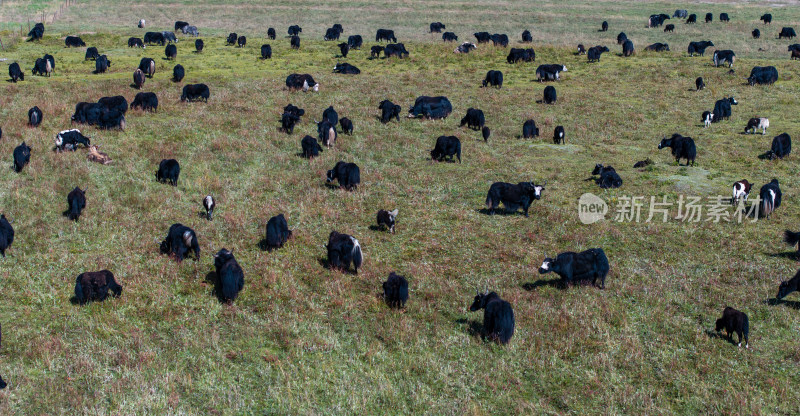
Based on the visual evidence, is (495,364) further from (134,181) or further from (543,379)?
(134,181)

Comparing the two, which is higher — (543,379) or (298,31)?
(298,31)

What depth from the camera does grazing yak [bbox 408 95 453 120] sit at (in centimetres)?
2681

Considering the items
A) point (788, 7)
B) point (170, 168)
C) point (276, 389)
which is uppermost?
point (788, 7)

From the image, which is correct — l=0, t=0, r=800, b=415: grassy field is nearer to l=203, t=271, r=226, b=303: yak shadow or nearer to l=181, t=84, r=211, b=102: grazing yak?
l=203, t=271, r=226, b=303: yak shadow

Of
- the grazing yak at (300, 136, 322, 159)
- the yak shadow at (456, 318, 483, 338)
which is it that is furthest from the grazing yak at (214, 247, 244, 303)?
the grazing yak at (300, 136, 322, 159)

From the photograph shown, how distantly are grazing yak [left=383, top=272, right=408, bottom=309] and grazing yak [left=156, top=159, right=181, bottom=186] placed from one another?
8.76m

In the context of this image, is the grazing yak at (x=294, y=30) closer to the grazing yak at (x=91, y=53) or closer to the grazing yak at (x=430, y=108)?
the grazing yak at (x=91, y=53)

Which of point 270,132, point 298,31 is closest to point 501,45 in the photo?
point 298,31

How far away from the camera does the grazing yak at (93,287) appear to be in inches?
431

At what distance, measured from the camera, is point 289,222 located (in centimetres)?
1538

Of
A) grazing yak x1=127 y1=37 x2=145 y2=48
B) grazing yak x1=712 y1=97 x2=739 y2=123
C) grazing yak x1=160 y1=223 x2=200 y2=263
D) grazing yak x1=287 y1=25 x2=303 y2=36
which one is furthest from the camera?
grazing yak x1=287 y1=25 x2=303 y2=36

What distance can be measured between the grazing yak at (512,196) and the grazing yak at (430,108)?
1076 cm

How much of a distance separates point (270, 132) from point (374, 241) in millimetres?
10393

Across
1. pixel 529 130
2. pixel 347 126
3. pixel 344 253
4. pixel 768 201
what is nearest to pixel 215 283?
pixel 344 253
